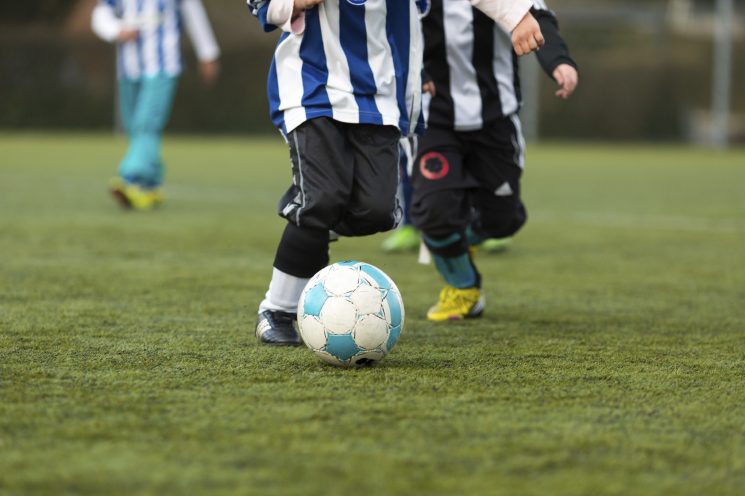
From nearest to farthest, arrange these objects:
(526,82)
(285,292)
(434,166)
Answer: (285,292), (434,166), (526,82)

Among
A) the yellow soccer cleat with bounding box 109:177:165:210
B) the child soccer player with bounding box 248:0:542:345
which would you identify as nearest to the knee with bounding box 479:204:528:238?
the child soccer player with bounding box 248:0:542:345

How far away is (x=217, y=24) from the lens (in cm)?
2412

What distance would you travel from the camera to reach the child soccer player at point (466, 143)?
4242mm

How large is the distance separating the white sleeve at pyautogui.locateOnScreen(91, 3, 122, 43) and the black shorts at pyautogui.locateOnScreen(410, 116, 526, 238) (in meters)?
4.96

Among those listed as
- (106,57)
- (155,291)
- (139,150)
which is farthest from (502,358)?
(106,57)

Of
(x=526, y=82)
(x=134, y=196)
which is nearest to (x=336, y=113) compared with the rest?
(x=134, y=196)

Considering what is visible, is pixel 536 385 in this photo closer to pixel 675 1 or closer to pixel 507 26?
pixel 507 26

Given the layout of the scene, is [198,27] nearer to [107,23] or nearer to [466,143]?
[107,23]

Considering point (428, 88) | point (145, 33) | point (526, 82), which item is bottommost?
point (526, 82)

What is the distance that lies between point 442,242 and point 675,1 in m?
23.3

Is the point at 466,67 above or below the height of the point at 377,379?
above

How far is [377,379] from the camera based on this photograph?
3.04 metres

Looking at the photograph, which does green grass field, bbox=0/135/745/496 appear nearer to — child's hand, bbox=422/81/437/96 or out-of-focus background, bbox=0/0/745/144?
child's hand, bbox=422/81/437/96

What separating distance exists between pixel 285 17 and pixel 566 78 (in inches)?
42.0
